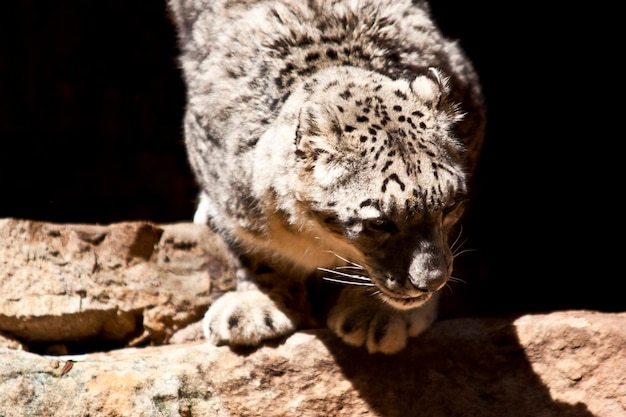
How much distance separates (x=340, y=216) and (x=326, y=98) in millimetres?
700

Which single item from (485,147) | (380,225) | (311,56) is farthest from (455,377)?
(485,147)

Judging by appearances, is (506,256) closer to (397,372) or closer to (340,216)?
(397,372)

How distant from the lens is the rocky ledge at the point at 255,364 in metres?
4.55

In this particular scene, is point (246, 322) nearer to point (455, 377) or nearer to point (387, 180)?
point (455, 377)

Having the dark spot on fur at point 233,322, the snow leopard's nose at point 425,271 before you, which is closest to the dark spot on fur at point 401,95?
the snow leopard's nose at point 425,271

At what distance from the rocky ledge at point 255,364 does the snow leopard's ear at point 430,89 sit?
1.45 metres

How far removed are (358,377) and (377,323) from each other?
343 mm

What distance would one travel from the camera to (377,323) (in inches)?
194

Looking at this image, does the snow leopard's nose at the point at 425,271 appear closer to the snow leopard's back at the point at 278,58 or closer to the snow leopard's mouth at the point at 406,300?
the snow leopard's mouth at the point at 406,300

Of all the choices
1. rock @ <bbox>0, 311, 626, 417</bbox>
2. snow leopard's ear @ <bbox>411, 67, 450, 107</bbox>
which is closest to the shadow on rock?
rock @ <bbox>0, 311, 626, 417</bbox>

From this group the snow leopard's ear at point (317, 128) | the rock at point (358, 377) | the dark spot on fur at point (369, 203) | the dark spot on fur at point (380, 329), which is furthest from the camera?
the dark spot on fur at point (380, 329)

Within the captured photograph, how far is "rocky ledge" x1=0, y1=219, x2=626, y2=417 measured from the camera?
455cm

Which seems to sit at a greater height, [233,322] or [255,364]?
[233,322]

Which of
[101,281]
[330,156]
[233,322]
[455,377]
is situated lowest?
[101,281]
